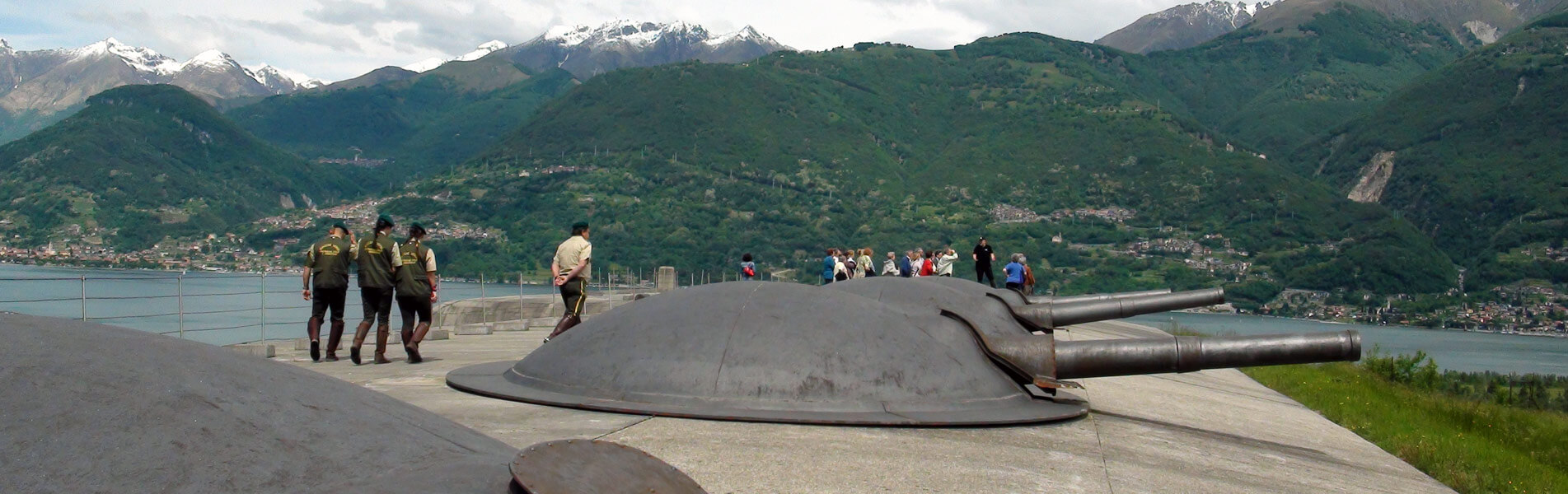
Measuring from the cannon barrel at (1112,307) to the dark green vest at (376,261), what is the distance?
775cm

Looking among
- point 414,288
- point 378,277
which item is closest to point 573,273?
point 414,288

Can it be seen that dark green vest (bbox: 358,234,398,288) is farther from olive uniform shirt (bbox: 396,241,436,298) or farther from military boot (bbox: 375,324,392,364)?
military boot (bbox: 375,324,392,364)

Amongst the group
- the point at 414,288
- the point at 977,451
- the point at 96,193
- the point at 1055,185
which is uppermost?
the point at 96,193

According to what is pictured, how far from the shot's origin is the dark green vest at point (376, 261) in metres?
11.7

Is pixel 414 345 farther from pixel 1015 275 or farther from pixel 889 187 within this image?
pixel 889 187

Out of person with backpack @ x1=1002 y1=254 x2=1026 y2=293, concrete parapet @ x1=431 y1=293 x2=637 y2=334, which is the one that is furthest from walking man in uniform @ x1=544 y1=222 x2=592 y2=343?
concrete parapet @ x1=431 y1=293 x2=637 y2=334

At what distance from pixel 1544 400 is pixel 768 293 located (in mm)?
32676

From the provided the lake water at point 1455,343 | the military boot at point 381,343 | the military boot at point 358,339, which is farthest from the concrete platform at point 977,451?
the lake water at point 1455,343

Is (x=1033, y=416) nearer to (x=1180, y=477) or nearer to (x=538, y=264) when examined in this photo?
(x=1180, y=477)

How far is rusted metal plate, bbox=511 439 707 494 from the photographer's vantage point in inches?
108

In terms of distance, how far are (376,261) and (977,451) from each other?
7281mm

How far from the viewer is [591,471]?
2951 millimetres

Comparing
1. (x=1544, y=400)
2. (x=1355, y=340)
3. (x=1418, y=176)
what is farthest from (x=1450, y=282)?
(x=1355, y=340)

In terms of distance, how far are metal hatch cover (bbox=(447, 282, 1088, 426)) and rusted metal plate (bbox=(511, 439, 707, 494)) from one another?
4.03 metres
